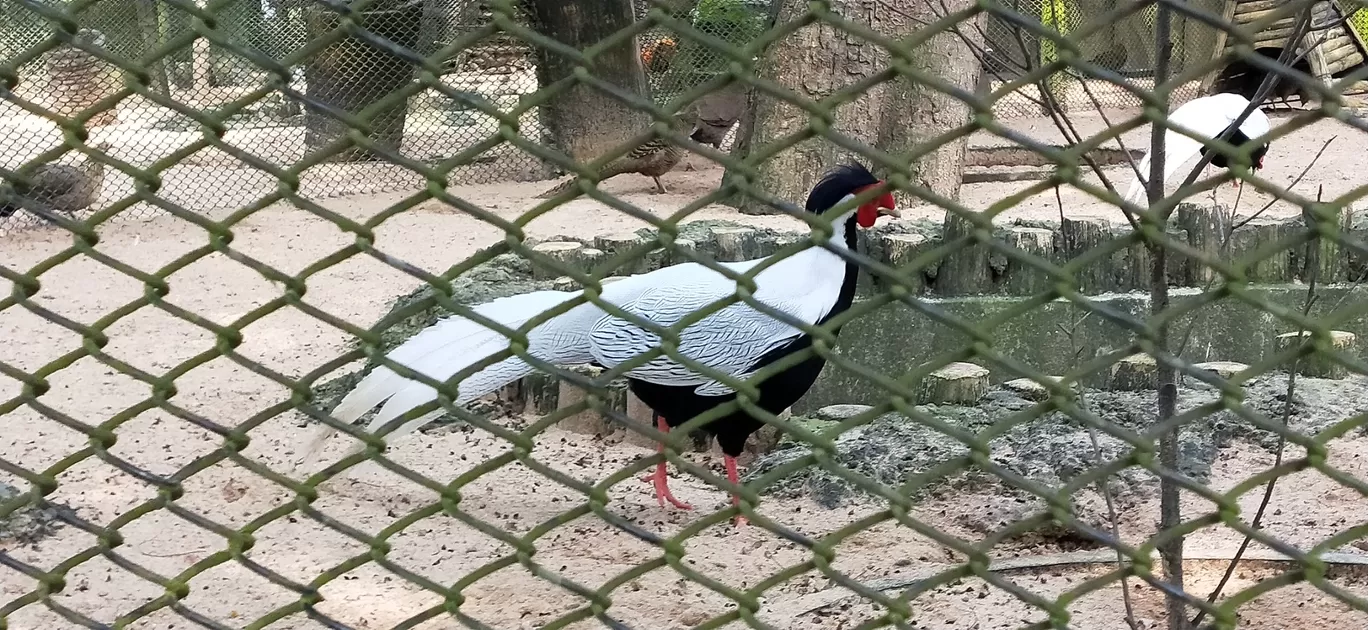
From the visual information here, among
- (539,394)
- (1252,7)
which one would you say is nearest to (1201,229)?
(539,394)

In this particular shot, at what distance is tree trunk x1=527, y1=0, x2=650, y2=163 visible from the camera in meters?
8.45

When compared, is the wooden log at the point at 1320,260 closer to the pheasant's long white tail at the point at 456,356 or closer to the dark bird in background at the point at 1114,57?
the pheasant's long white tail at the point at 456,356

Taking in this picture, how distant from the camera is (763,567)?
Answer: 321 centimetres

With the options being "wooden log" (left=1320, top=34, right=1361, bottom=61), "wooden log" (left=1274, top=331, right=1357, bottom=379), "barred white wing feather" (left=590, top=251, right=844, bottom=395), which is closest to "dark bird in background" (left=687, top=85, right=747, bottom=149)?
"wooden log" (left=1320, top=34, right=1361, bottom=61)

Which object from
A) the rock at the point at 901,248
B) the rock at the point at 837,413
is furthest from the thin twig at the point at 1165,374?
the rock at the point at 901,248

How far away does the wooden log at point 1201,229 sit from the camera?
5.18m

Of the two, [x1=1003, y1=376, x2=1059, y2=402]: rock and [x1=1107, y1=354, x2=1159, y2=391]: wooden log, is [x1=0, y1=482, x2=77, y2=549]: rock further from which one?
[x1=1107, y1=354, x2=1159, y2=391]: wooden log

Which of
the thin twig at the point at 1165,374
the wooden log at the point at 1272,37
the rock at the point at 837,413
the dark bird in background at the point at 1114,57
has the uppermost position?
the dark bird in background at the point at 1114,57

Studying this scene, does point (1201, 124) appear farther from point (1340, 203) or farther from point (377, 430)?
point (1340, 203)

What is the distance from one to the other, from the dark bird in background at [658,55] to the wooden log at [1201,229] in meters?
4.45

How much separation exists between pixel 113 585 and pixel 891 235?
3124 mm

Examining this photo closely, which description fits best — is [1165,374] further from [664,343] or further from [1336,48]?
[1336,48]

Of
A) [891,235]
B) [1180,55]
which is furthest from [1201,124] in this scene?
[1180,55]

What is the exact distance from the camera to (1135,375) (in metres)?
4.12
